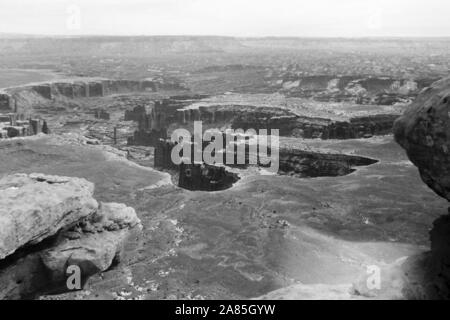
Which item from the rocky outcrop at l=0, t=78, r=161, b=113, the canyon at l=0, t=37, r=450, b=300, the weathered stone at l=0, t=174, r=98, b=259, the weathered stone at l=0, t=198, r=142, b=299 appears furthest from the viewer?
the rocky outcrop at l=0, t=78, r=161, b=113

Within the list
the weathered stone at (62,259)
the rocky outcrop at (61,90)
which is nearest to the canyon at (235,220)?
the weathered stone at (62,259)

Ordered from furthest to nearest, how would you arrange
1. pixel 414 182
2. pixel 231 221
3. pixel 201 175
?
pixel 201 175, pixel 414 182, pixel 231 221

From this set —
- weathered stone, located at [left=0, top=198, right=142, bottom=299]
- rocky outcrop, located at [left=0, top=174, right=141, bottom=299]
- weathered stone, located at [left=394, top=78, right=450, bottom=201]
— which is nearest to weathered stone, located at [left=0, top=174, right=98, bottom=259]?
rocky outcrop, located at [left=0, top=174, right=141, bottom=299]

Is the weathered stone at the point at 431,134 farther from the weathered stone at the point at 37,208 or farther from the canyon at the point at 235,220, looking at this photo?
the weathered stone at the point at 37,208

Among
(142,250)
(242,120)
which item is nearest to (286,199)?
(142,250)

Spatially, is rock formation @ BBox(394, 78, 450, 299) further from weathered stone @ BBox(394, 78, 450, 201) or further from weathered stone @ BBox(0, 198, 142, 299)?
weathered stone @ BBox(0, 198, 142, 299)

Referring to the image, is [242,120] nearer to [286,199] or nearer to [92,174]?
[92,174]

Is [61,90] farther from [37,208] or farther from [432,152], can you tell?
[432,152]
